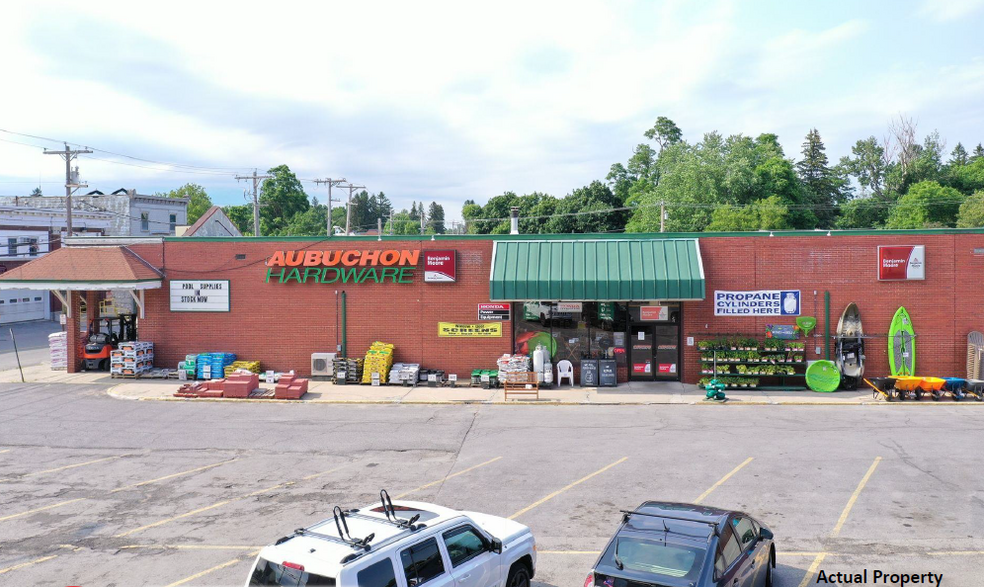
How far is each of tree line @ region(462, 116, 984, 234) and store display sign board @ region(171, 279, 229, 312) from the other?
32.5 metres

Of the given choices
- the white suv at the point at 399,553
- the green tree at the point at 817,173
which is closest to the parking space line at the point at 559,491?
the white suv at the point at 399,553

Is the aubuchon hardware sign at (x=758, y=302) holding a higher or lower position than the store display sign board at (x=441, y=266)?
lower

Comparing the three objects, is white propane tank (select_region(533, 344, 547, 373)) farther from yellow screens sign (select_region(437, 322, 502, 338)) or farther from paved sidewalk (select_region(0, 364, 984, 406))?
yellow screens sign (select_region(437, 322, 502, 338))

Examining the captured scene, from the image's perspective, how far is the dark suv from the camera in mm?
8094

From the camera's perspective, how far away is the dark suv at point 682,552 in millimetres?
8094

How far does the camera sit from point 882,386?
2517 cm

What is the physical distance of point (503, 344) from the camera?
2841 cm

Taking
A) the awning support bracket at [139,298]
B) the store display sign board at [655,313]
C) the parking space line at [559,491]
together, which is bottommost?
the parking space line at [559,491]

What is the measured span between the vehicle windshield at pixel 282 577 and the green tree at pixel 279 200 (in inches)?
4199

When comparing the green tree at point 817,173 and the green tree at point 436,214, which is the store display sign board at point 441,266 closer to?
the green tree at point 817,173

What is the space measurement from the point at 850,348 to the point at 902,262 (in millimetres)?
3753

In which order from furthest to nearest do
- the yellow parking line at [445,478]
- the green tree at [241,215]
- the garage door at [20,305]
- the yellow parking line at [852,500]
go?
the green tree at [241,215], the garage door at [20,305], the yellow parking line at [445,478], the yellow parking line at [852,500]

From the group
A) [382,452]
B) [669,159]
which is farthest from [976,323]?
[669,159]

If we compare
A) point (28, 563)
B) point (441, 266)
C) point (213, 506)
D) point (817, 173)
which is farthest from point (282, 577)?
point (817, 173)
